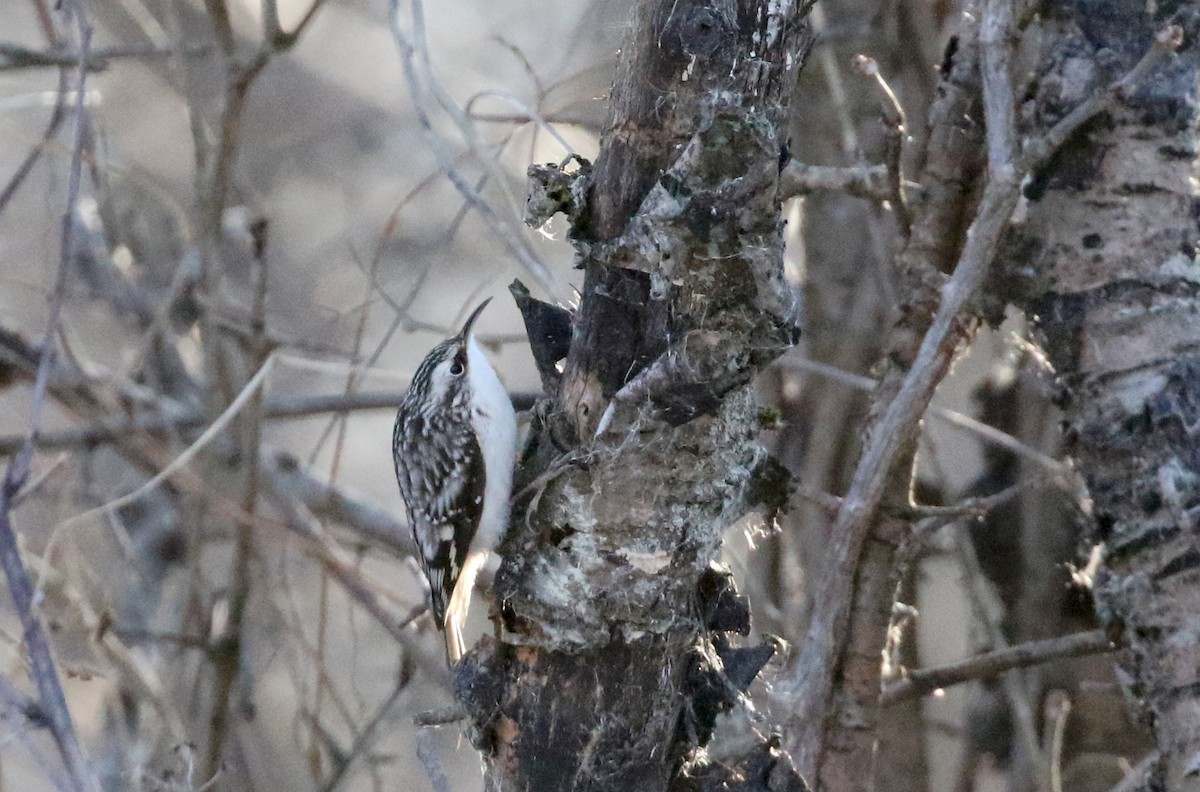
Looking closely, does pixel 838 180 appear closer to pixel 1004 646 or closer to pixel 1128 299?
pixel 1128 299

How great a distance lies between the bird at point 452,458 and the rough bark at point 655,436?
0.83 m

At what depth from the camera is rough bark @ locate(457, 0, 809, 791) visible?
1.34 meters

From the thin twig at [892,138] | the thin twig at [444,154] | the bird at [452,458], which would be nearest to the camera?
the thin twig at [892,138]

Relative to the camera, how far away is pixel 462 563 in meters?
2.59

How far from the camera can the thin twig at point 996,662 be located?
1881 millimetres

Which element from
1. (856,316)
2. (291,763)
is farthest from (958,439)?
(291,763)

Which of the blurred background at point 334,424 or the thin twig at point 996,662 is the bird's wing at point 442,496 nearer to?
the blurred background at point 334,424

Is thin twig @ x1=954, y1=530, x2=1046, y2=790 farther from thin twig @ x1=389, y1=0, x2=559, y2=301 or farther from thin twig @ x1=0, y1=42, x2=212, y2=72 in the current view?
thin twig @ x1=0, y1=42, x2=212, y2=72

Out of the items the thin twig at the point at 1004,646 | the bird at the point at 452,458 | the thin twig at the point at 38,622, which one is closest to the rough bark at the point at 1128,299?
the thin twig at the point at 1004,646

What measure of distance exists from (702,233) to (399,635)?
155 centimetres

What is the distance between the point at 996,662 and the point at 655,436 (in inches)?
34.5

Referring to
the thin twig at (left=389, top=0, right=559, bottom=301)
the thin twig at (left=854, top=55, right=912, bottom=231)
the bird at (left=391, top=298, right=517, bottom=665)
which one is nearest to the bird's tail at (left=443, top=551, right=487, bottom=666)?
the bird at (left=391, top=298, right=517, bottom=665)

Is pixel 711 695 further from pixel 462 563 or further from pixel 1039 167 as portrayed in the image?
pixel 462 563

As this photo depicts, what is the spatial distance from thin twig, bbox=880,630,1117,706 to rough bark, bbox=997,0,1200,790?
14cm
